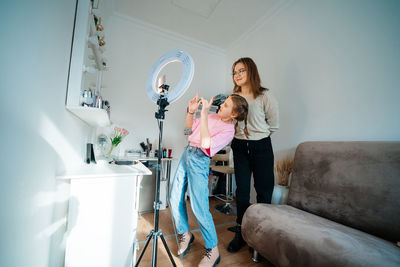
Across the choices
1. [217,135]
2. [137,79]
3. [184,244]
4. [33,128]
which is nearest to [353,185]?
[217,135]

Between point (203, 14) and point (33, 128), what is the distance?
2586mm

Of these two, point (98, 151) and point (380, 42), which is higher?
point (380, 42)

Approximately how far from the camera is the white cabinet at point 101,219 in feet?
2.81

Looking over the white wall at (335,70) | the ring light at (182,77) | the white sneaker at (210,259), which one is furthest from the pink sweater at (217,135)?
the white wall at (335,70)

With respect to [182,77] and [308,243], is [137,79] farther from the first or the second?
[308,243]

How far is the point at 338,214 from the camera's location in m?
1.06

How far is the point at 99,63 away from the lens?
1510 millimetres

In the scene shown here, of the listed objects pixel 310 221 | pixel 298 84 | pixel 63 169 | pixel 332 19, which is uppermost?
pixel 332 19

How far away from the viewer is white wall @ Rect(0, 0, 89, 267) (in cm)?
48

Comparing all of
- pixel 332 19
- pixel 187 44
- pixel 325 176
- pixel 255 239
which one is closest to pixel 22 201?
pixel 255 239

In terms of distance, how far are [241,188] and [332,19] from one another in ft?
6.29

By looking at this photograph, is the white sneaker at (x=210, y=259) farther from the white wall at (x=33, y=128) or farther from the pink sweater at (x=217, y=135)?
the white wall at (x=33, y=128)

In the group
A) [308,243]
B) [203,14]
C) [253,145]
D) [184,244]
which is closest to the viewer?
[308,243]

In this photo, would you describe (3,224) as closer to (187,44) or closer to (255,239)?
(255,239)
